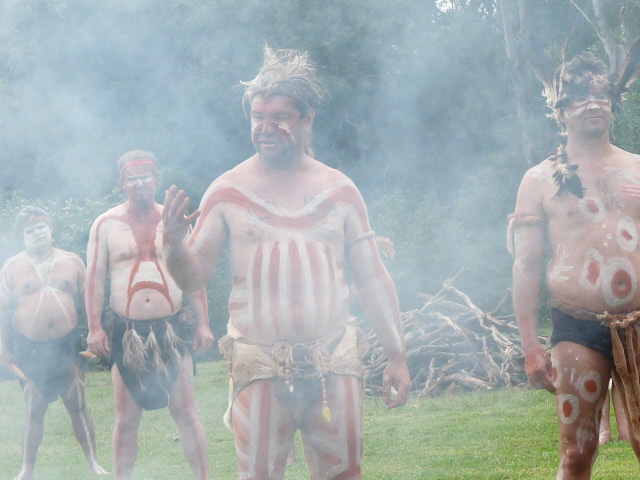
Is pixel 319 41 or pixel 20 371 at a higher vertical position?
pixel 319 41

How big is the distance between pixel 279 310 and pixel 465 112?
1630cm

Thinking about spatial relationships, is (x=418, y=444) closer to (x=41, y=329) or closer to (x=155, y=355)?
(x=155, y=355)

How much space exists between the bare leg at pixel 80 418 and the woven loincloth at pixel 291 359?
3940mm

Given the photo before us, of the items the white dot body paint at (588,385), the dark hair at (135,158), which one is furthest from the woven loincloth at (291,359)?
the dark hair at (135,158)

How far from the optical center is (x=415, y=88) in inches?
757

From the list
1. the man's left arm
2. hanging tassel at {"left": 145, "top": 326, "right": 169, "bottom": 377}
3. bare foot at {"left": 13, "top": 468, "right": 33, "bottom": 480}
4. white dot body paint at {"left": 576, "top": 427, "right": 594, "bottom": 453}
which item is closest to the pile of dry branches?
bare foot at {"left": 13, "top": 468, "right": 33, "bottom": 480}

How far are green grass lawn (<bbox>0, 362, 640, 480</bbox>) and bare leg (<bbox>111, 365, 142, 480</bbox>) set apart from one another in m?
1.06

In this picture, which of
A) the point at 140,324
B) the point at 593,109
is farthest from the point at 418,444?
the point at 593,109

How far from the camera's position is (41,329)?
23.0 ft

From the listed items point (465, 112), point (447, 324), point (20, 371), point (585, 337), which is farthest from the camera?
point (465, 112)

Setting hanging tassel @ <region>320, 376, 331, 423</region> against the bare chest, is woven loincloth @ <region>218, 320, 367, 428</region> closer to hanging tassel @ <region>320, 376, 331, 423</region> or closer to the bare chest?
hanging tassel @ <region>320, 376, 331, 423</region>

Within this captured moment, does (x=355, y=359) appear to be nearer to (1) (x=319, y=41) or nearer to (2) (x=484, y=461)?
(2) (x=484, y=461)

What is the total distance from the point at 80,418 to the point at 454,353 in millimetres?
3847

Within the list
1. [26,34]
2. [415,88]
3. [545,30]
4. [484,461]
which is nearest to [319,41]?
[415,88]
